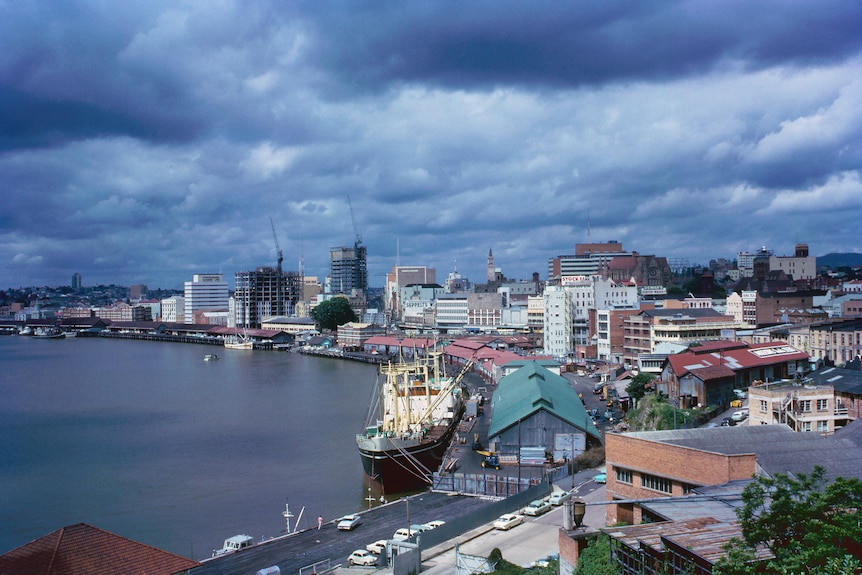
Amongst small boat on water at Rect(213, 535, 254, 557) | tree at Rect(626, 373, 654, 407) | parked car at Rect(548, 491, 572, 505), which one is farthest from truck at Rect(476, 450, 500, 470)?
tree at Rect(626, 373, 654, 407)

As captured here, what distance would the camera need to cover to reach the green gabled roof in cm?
2109

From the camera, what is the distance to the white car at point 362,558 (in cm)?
1293

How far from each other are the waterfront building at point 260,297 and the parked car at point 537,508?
3273 inches

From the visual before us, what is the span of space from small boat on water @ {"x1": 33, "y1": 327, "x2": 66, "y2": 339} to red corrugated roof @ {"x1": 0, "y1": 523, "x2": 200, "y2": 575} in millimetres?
98520

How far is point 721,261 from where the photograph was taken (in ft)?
373

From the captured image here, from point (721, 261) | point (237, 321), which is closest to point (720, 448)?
point (237, 321)

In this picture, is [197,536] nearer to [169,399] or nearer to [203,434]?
[203,434]

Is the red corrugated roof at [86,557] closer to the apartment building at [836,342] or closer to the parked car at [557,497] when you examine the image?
the parked car at [557,497]

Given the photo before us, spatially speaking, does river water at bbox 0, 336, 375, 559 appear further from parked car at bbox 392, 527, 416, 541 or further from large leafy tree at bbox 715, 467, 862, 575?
large leafy tree at bbox 715, 467, 862, 575

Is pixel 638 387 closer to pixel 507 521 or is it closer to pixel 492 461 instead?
pixel 492 461

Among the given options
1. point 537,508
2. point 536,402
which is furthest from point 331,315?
point 537,508

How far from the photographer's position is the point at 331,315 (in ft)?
265

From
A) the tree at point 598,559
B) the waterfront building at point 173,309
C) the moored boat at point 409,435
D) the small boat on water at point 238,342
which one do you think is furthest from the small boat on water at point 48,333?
the tree at point 598,559

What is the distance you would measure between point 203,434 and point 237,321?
73189mm
